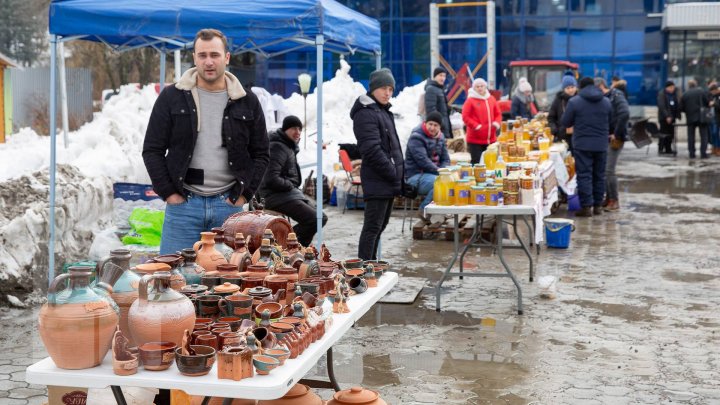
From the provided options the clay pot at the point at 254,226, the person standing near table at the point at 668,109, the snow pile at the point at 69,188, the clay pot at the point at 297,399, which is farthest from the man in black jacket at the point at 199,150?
the person standing near table at the point at 668,109

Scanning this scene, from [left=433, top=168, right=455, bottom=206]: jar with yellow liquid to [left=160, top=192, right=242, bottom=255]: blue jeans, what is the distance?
8.04ft

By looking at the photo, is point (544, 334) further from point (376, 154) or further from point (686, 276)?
point (686, 276)

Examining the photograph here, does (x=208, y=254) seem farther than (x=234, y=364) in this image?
Yes

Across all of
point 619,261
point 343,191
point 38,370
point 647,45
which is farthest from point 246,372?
point 647,45

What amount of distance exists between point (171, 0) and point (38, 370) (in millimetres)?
5215

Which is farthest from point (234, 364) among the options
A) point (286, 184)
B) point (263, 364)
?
point (286, 184)

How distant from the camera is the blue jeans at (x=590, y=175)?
509 inches

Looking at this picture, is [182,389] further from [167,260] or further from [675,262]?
[675,262]

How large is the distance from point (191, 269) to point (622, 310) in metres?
4.76

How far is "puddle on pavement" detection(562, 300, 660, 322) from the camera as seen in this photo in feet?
24.6

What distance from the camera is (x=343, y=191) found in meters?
14.0

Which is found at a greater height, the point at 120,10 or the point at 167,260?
the point at 120,10

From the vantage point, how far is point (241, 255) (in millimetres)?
4340

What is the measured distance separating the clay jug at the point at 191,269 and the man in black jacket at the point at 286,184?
4.38m
